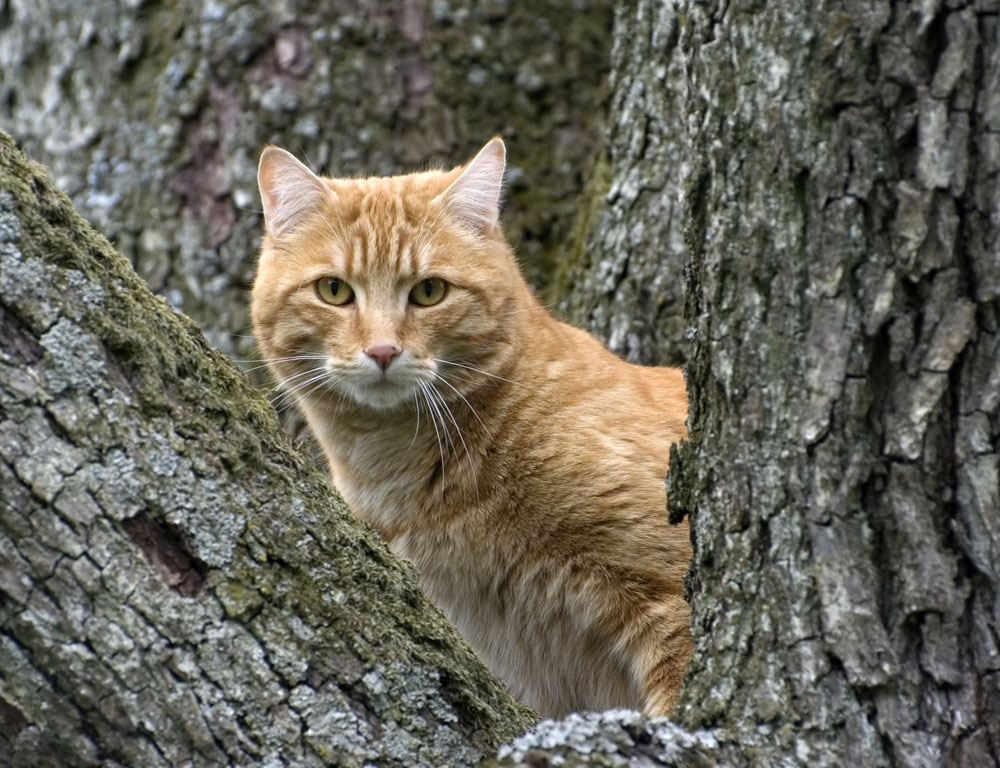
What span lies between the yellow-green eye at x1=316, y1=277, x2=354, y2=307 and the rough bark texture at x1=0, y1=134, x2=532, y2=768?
1.43m

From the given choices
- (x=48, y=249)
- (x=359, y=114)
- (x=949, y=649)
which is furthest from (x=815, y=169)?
(x=359, y=114)

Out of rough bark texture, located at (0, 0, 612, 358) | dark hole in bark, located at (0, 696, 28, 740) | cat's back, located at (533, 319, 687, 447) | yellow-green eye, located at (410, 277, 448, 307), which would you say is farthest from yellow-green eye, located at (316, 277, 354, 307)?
dark hole in bark, located at (0, 696, 28, 740)

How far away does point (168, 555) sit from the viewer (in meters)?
1.92

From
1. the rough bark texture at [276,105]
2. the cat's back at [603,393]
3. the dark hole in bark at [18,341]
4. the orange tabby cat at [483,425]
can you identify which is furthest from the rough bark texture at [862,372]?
the rough bark texture at [276,105]

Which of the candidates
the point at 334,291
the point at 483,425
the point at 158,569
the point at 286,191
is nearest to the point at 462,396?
the point at 483,425

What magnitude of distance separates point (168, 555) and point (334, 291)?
1772 mm

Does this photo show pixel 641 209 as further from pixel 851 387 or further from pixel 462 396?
pixel 851 387

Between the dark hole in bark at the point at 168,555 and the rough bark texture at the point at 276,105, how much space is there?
2783 mm

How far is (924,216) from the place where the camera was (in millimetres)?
1905

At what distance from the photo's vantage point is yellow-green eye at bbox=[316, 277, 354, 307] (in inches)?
141

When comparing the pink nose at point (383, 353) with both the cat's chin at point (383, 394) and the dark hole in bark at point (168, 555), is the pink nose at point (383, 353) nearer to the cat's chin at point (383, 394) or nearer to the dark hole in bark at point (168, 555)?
the cat's chin at point (383, 394)

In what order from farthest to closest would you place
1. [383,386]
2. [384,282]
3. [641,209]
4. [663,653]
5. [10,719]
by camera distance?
[641,209] < [384,282] < [383,386] < [663,653] < [10,719]

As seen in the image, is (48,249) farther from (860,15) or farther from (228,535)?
(860,15)

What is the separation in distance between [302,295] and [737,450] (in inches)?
73.1
